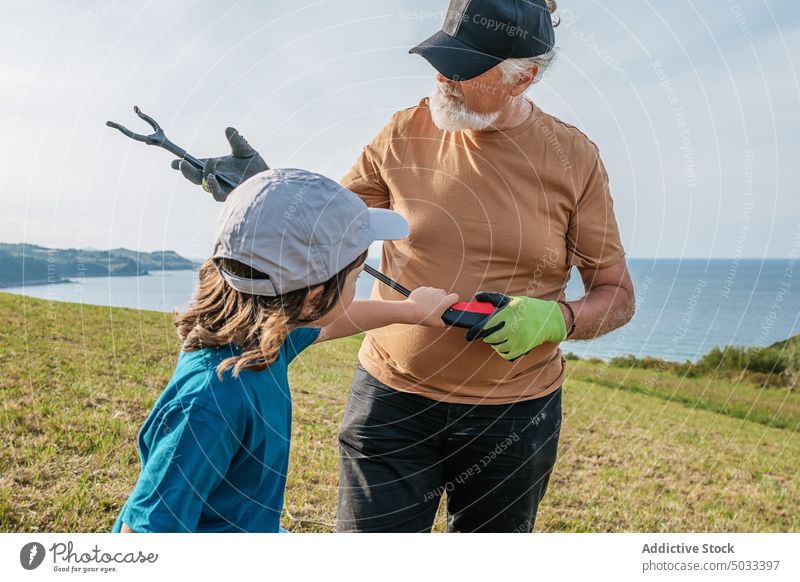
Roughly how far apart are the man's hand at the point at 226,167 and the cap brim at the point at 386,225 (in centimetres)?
50

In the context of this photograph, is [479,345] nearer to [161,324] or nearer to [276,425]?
[276,425]

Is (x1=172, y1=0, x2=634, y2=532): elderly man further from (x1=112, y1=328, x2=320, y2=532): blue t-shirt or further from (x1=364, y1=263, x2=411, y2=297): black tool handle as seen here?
(x1=112, y1=328, x2=320, y2=532): blue t-shirt

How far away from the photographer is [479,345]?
221cm

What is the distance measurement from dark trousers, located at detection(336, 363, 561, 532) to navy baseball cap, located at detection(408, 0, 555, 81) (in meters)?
1.02

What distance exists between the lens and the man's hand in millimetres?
2070

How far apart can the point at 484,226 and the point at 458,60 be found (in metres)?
0.50

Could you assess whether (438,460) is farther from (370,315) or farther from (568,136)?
(568,136)

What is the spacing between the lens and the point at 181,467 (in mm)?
1469

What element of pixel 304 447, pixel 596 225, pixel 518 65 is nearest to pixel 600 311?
pixel 596 225

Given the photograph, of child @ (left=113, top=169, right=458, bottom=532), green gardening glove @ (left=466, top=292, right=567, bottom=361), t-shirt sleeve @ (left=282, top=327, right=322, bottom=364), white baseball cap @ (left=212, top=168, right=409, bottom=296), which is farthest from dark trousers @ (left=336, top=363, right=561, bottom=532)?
white baseball cap @ (left=212, top=168, right=409, bottom=296)

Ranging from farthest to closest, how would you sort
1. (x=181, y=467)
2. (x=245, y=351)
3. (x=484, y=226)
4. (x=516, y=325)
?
1. (x=484, y=226)
2. (x=516, y=325)
3. (x=245, y=351)
4. (x=181, y=467)
